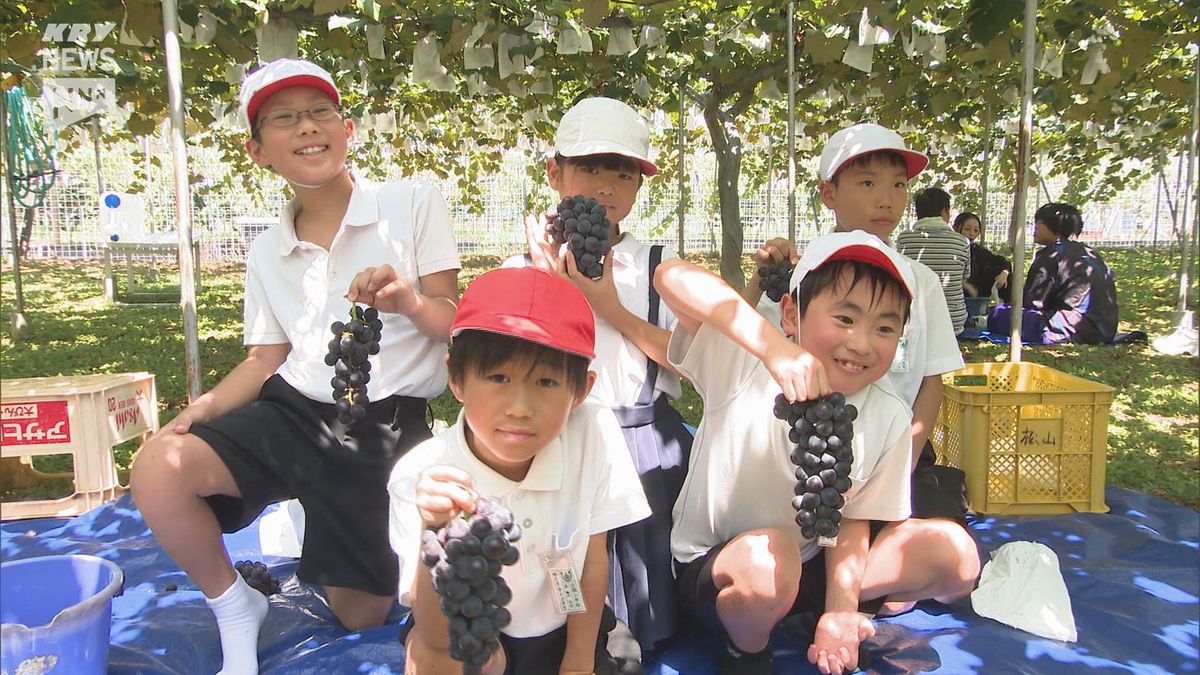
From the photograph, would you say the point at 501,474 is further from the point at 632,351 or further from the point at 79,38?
the point at 79,38

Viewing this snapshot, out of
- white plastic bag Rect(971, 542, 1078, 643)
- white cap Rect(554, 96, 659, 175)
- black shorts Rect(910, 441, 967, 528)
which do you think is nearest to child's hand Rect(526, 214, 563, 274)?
white cap Rect(554, 96, 659, 175)

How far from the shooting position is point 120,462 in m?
4.30

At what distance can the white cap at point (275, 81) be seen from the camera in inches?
82.6

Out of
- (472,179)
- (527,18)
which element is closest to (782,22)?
(527,18)

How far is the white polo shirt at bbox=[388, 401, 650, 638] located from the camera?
1.70 m

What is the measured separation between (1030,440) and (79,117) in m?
7.41

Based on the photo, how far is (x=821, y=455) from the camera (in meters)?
1.64

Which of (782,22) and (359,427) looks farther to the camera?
(782,22)

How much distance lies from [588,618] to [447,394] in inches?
179

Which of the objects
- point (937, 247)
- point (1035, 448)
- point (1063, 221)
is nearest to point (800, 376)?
point (1035, 448)

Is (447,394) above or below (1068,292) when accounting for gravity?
below

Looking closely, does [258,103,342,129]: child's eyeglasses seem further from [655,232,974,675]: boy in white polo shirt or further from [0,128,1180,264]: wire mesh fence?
[0,128,1180,264]: wire mesh fence

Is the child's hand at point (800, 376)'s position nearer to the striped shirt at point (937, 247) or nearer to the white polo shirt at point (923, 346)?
the white polo shirt at point (923, 346)

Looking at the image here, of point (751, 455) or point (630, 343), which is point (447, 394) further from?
point (751, 455)
